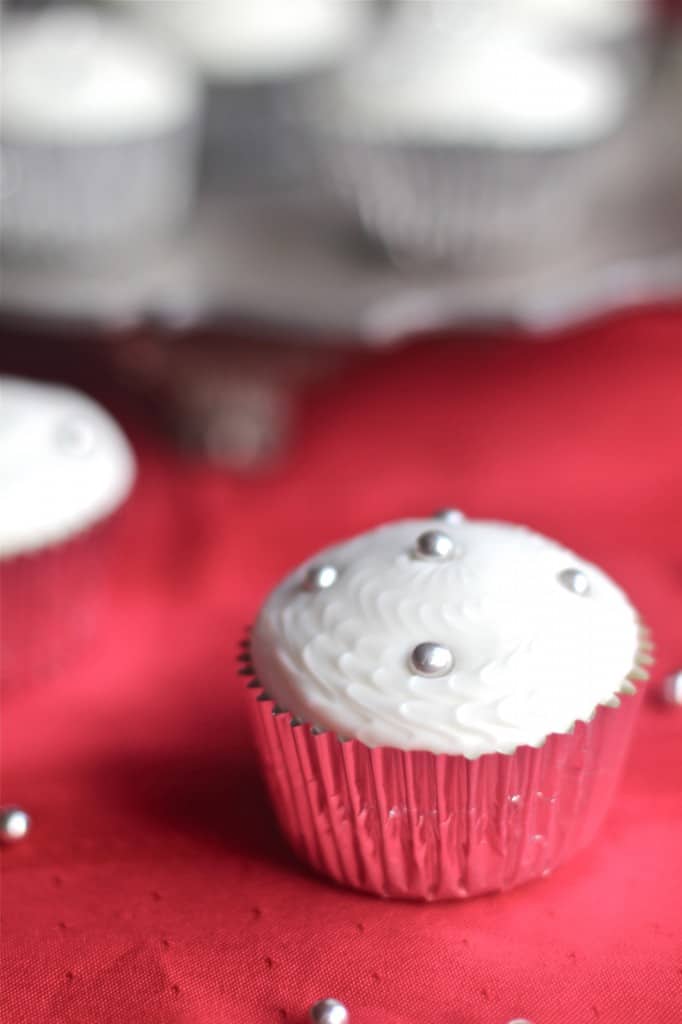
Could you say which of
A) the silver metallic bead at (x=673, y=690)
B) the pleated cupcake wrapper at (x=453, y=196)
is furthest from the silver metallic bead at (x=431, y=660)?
the pleated cupcake wrapper at (x=453, y=196)

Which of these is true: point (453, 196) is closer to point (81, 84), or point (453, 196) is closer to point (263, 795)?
point (81, 84)

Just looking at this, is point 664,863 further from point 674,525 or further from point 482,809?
point 674,525

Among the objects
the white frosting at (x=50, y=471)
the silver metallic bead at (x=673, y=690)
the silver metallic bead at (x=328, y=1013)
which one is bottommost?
the silver metallic bead at (x=673, y=690)

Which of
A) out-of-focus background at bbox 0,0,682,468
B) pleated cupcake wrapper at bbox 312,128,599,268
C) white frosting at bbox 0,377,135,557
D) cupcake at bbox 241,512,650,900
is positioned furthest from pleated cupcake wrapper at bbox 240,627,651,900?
pleated cupcake wrapper at bbox 312,128,599,268

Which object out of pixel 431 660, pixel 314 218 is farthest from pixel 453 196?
pixel 431 660

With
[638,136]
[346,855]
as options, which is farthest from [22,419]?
[638,136]

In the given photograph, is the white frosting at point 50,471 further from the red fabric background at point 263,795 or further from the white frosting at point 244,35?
the white frosting at point 244,35
